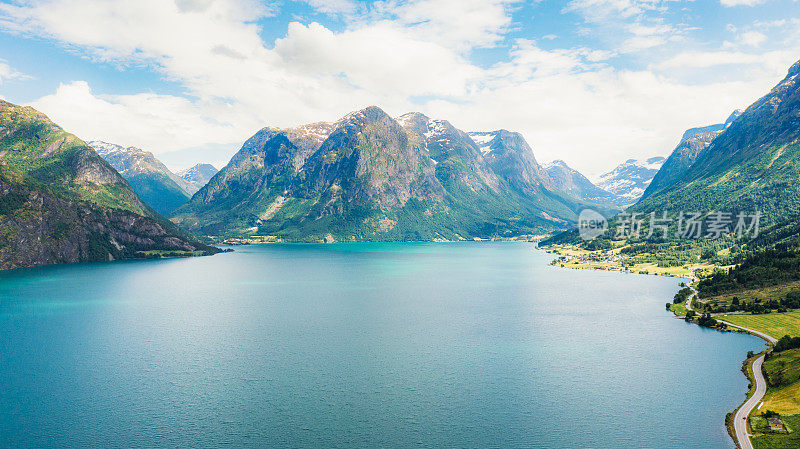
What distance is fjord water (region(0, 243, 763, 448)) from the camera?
71062 mm

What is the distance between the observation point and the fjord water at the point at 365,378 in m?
71.1

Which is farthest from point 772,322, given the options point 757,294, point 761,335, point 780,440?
point 780,440

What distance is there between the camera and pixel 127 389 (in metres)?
87.9

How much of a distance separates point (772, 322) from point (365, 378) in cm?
12815

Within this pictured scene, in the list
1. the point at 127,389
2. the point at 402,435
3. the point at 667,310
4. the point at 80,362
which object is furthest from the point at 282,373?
the point at 667,310

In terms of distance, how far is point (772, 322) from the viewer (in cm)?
13900

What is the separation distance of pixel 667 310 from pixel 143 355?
16765cm

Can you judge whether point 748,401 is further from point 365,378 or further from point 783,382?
point 365,378

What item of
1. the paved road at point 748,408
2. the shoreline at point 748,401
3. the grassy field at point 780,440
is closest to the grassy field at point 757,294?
the shoreline at point 748,401

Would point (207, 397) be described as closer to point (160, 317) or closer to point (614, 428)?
point (614, 428)

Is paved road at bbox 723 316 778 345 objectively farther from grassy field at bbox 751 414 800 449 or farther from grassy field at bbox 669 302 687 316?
grassy field at bbox 751 414 800 449

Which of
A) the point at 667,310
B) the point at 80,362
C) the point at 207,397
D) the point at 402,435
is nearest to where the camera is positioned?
the point at 402,435

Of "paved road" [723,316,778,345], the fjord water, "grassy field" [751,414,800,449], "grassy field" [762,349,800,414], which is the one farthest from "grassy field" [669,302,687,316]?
"grassy field" [751,414,800,449]

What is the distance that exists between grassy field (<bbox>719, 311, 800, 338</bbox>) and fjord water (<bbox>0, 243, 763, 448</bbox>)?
10.3 metres
